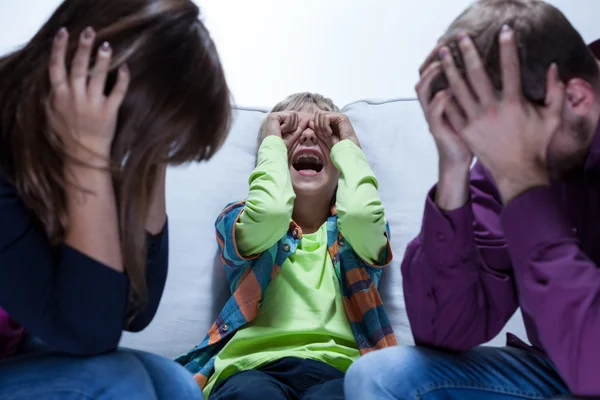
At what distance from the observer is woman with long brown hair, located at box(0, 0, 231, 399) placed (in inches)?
25.4

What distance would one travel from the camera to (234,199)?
4.58ft

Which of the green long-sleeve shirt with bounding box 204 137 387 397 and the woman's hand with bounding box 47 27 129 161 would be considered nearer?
the woman's hand with bounding box 47 27 129 161

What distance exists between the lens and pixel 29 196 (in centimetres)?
66

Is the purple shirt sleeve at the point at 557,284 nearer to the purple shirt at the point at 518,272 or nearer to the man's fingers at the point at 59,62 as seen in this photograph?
the purple shirt at the point at 518,272

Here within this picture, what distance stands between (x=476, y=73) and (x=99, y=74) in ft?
1.23

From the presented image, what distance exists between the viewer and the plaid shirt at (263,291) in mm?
1139

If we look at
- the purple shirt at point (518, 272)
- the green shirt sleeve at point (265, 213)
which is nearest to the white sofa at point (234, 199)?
the green shirt sleeve at point (265, 213)

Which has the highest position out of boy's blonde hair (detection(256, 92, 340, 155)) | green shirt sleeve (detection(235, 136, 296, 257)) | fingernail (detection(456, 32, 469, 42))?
fingernail (detection(456, 32, 469, 42))

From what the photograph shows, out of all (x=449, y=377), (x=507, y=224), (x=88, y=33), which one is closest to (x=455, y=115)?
(x=507, y=224)

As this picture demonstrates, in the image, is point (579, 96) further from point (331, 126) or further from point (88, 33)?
point (331, 126)

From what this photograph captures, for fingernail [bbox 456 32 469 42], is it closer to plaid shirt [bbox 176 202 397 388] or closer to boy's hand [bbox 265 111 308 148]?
plaid shirt [bbox 176 202 397 388]

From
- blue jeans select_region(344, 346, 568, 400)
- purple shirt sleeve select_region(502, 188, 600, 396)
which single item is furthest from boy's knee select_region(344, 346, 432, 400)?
purple shirt sleeve select_region(502, 188, 600, 396)

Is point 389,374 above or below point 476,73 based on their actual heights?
below

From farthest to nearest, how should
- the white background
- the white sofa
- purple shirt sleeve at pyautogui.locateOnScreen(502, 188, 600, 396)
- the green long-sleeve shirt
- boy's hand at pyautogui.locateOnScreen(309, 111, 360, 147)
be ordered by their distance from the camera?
the white background < boy's hand at pyautogui.locateOnScreen(309, 111, 360, 147) < the white sofa < the green long-sleeve shirt < purple shirt sleeve at pyautogui.locateOnScreen(502, 188, 600, 396)
